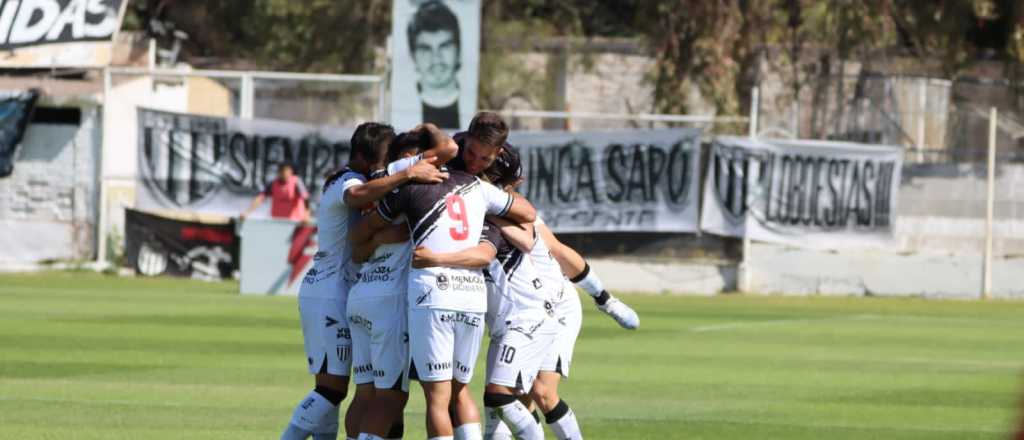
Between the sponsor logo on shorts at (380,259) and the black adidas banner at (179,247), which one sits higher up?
the sponsor logo on shorts at (380,259)

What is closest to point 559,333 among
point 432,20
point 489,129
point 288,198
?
point 489,129

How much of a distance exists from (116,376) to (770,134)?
678 inches

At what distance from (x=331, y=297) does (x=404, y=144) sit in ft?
3.11

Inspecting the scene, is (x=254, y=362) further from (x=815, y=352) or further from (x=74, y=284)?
(x=74, y=284)

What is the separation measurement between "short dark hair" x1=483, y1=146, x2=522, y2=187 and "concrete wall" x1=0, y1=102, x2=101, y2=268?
69.0 feet

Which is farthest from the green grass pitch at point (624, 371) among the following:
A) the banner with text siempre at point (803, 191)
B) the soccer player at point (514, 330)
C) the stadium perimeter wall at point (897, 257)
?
the banner with text siempre at point (803, 191)

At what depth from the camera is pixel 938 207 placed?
2864 centimetres

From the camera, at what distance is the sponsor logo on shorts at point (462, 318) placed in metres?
8.83

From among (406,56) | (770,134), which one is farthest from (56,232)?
(770,134)

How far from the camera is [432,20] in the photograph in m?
28.9

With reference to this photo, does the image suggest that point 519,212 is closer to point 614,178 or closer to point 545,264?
point 545,264

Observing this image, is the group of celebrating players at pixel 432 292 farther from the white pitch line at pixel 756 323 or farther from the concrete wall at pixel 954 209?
the concrete wall at pixel 954 209

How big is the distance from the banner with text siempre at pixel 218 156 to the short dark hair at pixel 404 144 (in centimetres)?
2007

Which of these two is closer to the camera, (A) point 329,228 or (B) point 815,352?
(A) point 329,228
